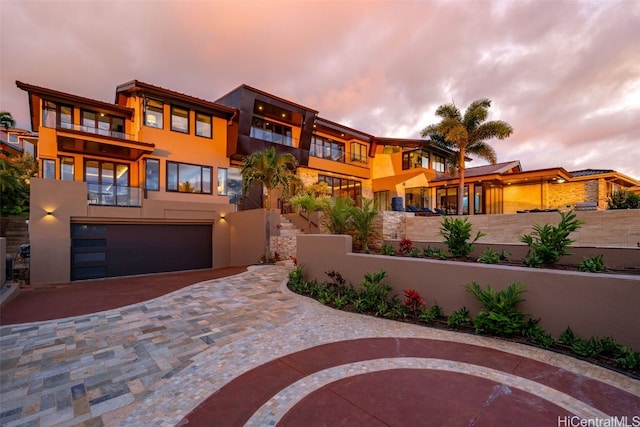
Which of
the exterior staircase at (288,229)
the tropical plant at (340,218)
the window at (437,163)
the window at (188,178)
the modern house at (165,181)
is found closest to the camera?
the tropical plant at (340,218)

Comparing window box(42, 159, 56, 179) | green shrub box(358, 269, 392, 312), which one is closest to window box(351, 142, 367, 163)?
green shrub box(358, 269, 392, 312)

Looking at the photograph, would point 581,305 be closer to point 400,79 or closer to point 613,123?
point 400,79

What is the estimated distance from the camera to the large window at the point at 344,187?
73.8 ft

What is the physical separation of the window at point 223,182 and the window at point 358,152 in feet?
36.4

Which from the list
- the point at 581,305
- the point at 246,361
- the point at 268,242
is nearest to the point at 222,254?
the point at 268,242

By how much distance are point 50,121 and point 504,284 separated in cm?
2059

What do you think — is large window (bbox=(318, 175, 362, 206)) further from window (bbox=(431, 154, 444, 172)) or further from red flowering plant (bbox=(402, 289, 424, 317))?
red flowering plant (bbox=(402, 289, 424, 317))

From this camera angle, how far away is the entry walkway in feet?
9.52

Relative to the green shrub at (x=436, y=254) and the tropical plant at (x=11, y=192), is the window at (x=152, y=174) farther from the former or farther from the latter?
the green shrub at (x=436, y=254)

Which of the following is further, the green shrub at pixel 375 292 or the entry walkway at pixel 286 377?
the green shrub at pixel 375 292

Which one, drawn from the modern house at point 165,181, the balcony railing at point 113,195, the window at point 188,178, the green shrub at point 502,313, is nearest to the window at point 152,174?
the modern house at point 165,181

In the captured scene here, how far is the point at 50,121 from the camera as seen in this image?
1373 centimetres

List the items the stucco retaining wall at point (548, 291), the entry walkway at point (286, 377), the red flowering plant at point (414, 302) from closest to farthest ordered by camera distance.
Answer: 1. the entry walkway at point (286, 377)
2. the stucco retaining wall at point (548, 291)
3. the red flowering plant at point (414, 302)

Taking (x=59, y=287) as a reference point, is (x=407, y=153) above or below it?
above
